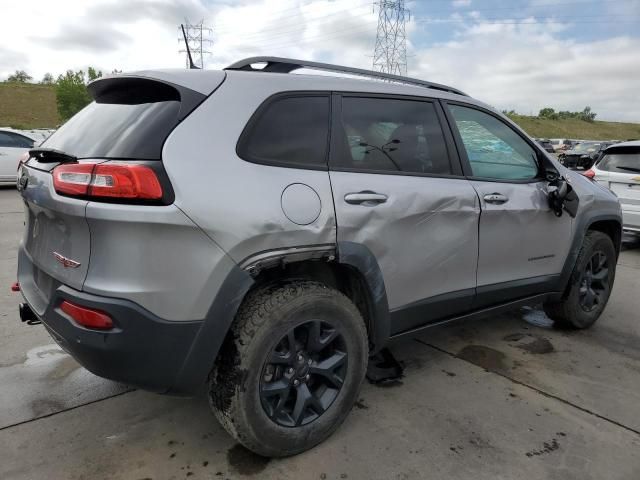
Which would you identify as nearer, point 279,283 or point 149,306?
point 149,306

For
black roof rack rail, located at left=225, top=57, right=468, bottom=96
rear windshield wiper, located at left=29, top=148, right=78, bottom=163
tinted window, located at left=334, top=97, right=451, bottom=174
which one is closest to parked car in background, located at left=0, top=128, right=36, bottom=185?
rear windshield wiper, located at left=29, top=148, right=78, bottom=163

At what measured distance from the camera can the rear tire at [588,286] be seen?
3951 mm

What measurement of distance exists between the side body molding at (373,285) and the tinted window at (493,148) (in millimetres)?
1058

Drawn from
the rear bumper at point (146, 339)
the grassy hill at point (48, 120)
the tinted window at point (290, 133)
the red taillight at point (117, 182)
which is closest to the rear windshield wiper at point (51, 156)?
the red taillight at point (117, 182)

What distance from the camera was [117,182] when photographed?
6.29ft

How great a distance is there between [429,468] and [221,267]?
4.52ft

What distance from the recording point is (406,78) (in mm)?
3096

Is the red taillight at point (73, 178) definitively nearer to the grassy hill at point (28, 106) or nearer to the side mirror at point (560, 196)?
the side mirror at point (560, 196)

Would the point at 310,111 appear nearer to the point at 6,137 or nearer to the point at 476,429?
the point at 476,429

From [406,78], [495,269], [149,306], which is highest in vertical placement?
[406,78]

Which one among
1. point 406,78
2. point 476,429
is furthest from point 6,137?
point 476,429

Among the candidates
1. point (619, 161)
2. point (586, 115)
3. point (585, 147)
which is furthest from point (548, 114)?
point (619, 161)

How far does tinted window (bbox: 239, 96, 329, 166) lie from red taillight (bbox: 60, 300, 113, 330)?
2.81 feet

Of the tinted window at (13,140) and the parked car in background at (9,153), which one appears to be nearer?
the parked car in background at (9,153)
